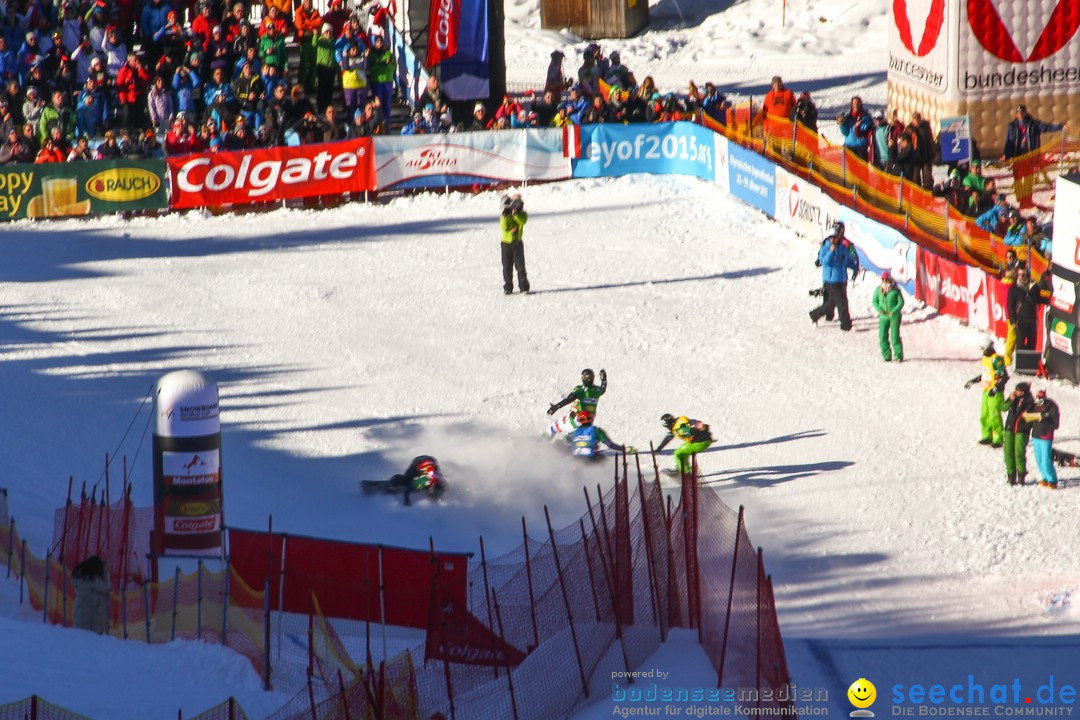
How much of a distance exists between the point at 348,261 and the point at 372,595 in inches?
446

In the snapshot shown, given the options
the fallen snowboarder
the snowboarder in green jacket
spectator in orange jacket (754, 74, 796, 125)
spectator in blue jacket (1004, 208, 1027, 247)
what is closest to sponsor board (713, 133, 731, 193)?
spectator in orange jacket (754, 74, 796, 125)

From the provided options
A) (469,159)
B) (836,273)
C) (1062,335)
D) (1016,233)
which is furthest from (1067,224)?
(469,159)

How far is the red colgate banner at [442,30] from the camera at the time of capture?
25562 mm

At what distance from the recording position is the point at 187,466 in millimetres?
12016

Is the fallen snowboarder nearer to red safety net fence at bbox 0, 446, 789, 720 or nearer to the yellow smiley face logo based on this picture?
red safety net fence at bbox 0, 446, 789, 720

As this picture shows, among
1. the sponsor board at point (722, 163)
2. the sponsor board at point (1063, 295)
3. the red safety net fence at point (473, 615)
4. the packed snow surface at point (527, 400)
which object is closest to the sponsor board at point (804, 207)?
the packed snow surface at point (527, 400)

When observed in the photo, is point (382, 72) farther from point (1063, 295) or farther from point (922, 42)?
point (1063, 295)

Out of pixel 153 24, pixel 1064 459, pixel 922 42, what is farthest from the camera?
pixel 153 24

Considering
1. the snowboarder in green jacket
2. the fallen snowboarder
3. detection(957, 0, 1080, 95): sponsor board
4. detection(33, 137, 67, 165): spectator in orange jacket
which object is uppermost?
detection(957, 0, 1080, 95): sponsor board

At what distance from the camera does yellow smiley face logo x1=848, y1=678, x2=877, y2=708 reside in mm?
10547

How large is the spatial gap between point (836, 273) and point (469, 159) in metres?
7.26

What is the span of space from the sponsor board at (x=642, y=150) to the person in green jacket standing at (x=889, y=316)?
6527 mm

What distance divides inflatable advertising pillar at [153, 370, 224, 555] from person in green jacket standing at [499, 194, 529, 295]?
8.53 meters

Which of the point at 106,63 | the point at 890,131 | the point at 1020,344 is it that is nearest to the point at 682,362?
the point at 1020,344
